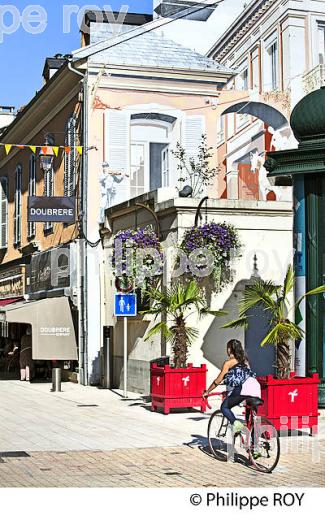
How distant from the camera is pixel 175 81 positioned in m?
22.6

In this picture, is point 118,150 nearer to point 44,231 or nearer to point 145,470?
point 44,231

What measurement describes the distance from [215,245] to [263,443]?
7.08 meters

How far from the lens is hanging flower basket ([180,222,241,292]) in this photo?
16750 millimetres

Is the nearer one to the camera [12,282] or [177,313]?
[177,313]

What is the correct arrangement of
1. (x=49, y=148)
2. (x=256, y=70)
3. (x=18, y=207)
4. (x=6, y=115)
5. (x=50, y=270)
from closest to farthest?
(x=49, y=148) → (x=256, y=70) → (x=50, y=270) → (x=18, y=207) → (x=6, y=115)

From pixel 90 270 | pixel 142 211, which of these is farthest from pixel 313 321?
pixel 90 270

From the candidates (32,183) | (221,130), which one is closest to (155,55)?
(221,130)

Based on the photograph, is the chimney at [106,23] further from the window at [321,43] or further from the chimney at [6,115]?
the chimney at [6,115]

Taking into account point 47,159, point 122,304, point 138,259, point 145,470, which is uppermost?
point 47,159

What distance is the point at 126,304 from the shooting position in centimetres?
1773

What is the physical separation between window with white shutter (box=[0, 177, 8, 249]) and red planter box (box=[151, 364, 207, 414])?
57.8 feet

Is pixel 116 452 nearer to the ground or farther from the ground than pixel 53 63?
nearer to the ground
